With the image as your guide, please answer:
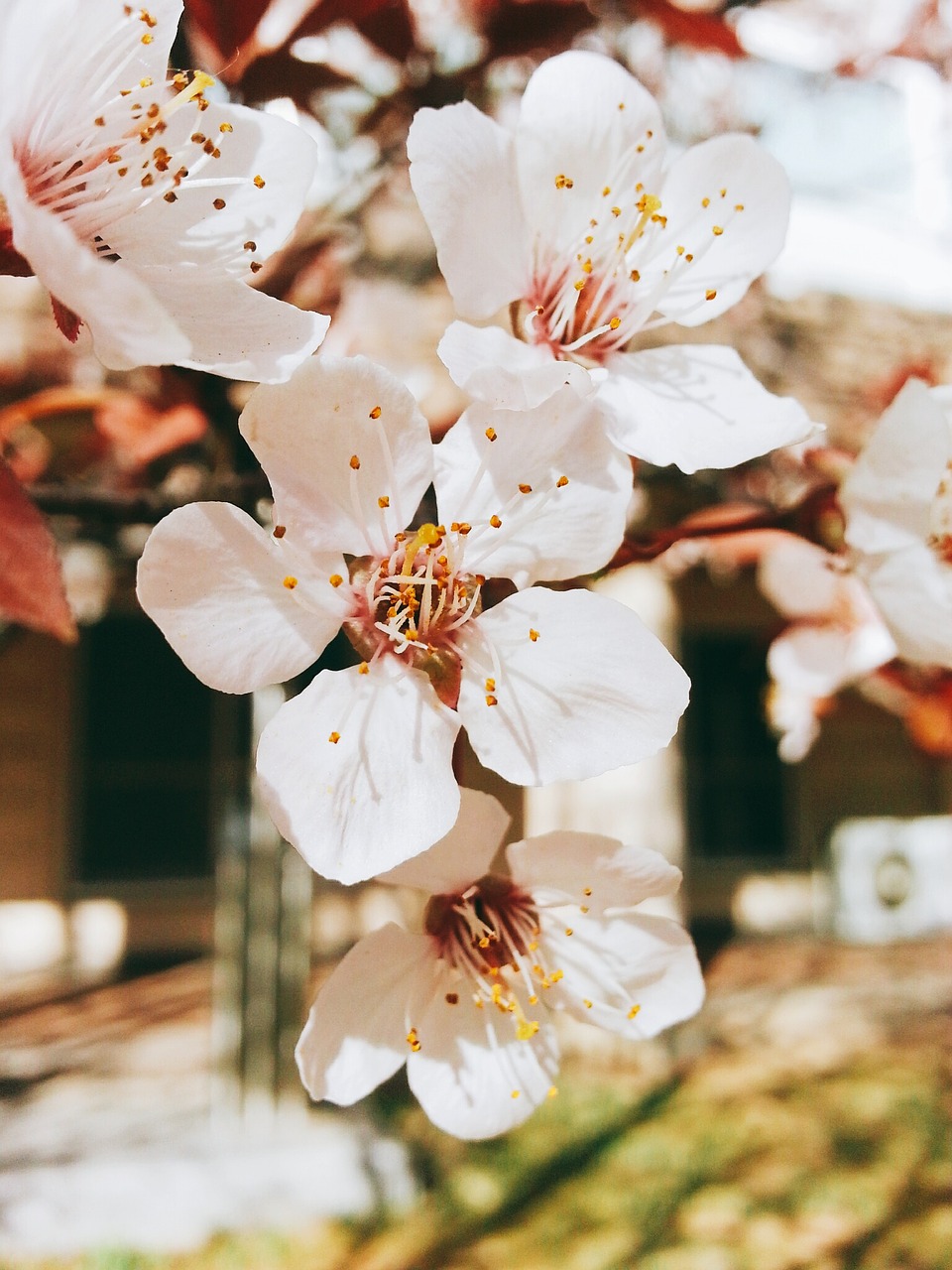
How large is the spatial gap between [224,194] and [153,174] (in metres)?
0.03

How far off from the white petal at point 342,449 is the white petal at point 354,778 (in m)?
0.07

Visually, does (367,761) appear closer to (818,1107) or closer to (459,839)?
(459,839)

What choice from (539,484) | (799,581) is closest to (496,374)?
(539,484)

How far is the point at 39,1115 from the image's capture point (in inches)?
126

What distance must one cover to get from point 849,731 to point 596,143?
6.08 m

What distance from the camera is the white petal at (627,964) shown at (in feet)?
1.71

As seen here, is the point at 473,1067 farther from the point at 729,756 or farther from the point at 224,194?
the point at 729,756

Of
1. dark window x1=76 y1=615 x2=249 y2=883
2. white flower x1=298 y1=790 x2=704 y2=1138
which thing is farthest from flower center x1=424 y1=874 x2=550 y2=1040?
dark window x1=76 y1=615 x2=249 y2=883

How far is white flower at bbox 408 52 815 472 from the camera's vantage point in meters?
0.42

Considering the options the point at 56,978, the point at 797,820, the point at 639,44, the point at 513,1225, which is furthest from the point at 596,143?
the point at 797,820

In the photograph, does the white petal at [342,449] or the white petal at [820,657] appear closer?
the white petal at [342,449]

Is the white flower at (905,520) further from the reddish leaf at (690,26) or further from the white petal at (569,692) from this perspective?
the reddish leaf at (690,26)

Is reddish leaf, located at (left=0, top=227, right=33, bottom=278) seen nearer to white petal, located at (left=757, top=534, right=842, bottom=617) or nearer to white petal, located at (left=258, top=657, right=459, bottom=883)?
white petal, located at (left=258, top=657, right=459, bottom=883)

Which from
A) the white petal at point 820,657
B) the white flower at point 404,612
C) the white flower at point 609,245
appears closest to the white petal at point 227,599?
the white flower at point 404,612
